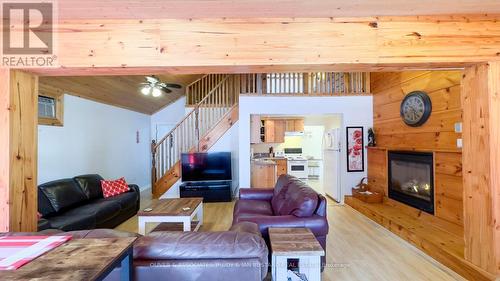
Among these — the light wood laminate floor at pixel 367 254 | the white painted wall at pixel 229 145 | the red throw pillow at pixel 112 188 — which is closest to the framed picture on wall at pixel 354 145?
the light wood laminate floor at pixel 367 254

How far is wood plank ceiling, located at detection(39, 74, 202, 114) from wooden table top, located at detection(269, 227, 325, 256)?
4.03 metres

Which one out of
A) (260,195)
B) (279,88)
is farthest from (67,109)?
(279,88)

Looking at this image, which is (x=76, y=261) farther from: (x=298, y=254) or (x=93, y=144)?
(x=93, y=144)

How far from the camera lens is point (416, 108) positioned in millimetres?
3822

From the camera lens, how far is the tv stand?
544cm

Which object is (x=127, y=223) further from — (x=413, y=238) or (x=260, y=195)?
(x=413, y=238)

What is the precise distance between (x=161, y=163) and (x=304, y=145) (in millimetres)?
5057

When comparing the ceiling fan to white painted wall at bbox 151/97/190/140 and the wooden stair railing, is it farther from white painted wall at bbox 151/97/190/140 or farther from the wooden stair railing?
white painted wall at bbox 151/97/190/140

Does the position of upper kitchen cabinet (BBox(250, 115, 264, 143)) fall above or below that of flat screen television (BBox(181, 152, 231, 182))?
above

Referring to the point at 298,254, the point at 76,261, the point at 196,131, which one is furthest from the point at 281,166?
the point at 76,261

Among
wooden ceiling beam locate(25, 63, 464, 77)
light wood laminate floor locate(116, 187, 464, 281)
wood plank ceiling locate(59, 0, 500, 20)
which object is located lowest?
light wood laminate floor locate(116, 187, 464, 281)

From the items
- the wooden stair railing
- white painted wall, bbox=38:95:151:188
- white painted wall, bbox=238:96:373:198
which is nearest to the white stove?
white painted wall, bbox=238:96:373:198

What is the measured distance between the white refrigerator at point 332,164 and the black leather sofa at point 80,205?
13.9 feet

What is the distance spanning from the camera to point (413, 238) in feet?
10.1
